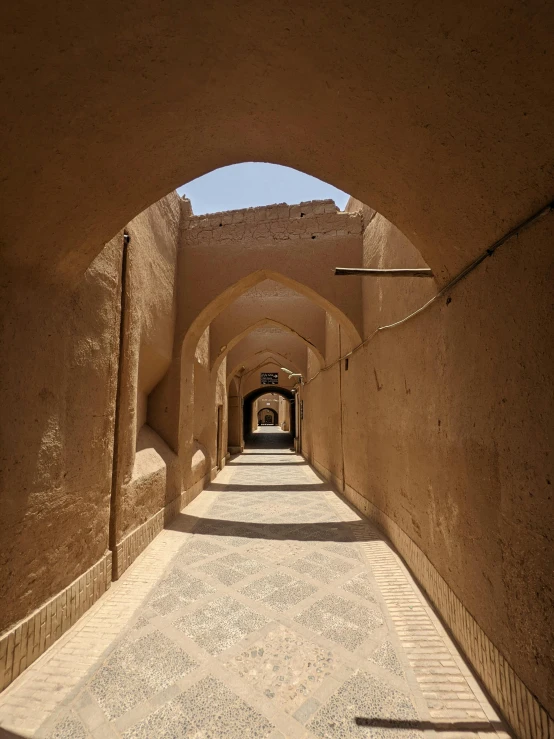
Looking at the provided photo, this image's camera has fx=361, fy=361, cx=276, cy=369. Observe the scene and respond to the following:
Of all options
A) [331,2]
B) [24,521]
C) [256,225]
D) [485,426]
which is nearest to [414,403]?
[485,426]

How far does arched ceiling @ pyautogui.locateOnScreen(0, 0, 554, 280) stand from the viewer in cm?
149

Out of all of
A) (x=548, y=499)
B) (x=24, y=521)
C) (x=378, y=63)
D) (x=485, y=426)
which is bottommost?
(x=24, y=521)

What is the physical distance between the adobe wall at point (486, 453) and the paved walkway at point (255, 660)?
360mm

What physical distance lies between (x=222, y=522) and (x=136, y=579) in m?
2.30

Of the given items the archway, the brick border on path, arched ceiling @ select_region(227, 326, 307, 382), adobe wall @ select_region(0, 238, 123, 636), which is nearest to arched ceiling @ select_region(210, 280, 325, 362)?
arched ceiling @ select_region(227, 326, 307, 382)

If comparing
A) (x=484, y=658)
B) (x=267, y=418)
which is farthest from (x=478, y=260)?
(x=267, y=418)

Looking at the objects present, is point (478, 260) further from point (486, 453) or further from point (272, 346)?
point (272, 346)

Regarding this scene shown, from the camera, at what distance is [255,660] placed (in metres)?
2.57

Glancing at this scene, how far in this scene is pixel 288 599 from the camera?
3.45 meters

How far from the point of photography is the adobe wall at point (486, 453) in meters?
1.81

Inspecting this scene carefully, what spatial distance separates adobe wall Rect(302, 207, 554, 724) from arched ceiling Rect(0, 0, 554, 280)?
0.46 m

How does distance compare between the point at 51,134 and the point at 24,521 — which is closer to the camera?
the point at 51,134

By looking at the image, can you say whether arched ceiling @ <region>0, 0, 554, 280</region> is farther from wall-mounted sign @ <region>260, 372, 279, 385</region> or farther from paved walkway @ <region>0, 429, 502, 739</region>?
wall-mounted sign @ <region>260, 372, 279, 385</region>

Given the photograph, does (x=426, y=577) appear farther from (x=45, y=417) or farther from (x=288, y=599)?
(x=45, y=417)
